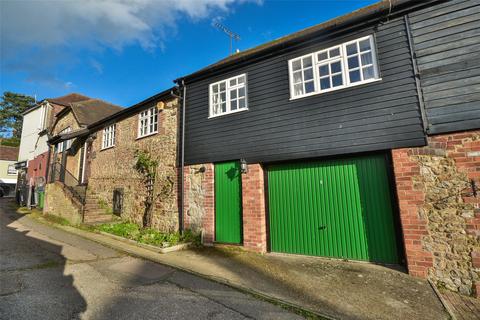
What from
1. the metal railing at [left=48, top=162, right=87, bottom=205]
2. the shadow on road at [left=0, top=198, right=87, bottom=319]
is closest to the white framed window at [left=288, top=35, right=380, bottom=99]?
the shadow on road at [left=0, top=198, right=87, bottom=319]

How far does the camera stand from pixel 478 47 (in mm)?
5223

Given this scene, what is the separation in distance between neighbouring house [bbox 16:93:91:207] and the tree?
66.8ft

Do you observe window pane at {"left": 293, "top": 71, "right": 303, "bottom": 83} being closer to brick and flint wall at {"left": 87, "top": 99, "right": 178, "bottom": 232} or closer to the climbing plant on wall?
brick and flint wall at {"left": 87, "top": 99, "right": 178, "bottom": 232}

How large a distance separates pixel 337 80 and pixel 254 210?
4182 mm

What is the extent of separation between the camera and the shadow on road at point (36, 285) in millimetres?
3635

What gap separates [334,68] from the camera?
6762 millimetres

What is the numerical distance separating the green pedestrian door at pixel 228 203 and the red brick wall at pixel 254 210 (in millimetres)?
315

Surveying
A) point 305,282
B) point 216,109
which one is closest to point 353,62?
point 216,109

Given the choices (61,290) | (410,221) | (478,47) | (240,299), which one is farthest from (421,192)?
(61,290)

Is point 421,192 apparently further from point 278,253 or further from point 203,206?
point 203,206

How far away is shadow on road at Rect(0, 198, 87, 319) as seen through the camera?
363cm

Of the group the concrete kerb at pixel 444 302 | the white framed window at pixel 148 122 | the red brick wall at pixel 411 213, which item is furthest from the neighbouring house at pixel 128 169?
the concrete kerb at pixel 444 302

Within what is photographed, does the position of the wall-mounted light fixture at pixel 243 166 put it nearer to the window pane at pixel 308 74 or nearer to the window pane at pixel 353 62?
the window pane at pixel 308 74

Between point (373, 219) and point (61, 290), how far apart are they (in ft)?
21.1
